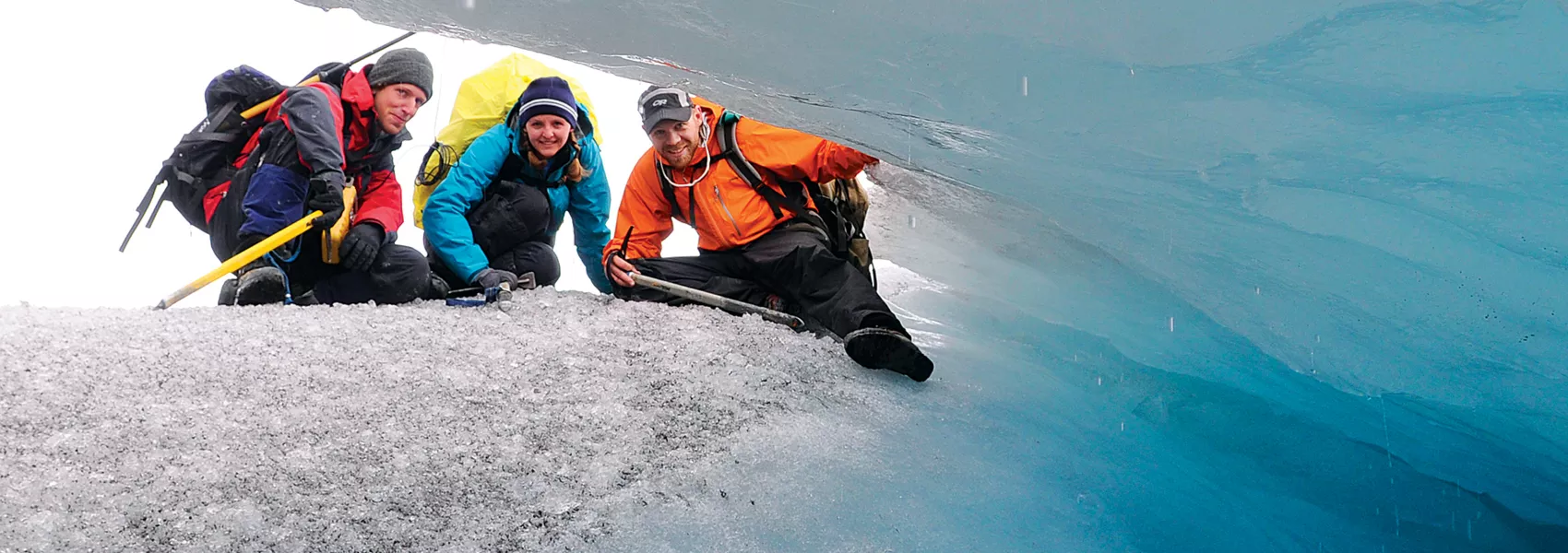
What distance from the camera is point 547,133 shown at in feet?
10.9

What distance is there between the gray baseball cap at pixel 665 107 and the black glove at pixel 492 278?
68cm

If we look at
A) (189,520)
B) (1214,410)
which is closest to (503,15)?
(189,520)

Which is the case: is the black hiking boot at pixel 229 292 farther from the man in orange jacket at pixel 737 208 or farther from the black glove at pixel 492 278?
the man in orange jacket at pixel 737 208

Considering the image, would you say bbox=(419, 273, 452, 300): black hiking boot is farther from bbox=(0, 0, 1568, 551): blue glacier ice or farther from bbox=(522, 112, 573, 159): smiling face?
bbox=(0, 0, 1568, 551): blue glacier ice

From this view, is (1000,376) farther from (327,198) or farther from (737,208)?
(327,198)

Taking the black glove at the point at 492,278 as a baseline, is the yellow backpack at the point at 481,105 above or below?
above

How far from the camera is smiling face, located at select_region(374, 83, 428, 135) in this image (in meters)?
3.32

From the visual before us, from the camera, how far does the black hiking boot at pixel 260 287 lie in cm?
305

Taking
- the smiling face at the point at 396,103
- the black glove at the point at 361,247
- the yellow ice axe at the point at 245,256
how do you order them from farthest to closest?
the black glove at the point at 361,247, the smiling face at the point at 396,103, the yellow ice axe at the point at 245,256

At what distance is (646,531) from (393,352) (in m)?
0.99

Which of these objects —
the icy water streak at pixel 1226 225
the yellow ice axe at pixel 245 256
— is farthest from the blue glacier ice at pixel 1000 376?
the yellow ice axe at pixel 245 256

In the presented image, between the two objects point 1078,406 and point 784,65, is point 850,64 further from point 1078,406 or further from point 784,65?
point 1078,406

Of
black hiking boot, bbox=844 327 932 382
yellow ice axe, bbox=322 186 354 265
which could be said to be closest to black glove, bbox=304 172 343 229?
yellow ice axe, bbox=322 186 354 265

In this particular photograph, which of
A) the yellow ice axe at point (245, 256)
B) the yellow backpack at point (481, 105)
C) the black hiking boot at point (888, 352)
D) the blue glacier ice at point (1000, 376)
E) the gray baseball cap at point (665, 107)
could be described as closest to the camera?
the blue glacier ice at point (1000, 376)
